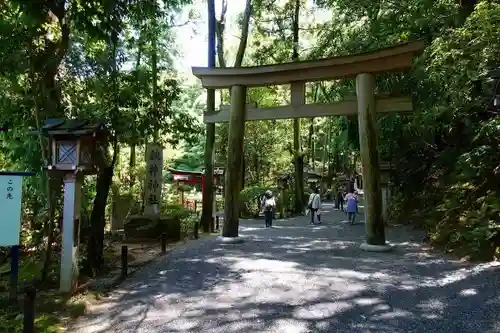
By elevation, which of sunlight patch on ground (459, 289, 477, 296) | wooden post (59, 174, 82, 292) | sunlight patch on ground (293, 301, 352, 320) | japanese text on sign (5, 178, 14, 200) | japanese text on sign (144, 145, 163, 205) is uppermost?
japanese text on sign (144, 145, 163, 205)

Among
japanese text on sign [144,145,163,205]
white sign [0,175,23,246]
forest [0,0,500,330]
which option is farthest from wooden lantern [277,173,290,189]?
white sign [0,175,23,246]

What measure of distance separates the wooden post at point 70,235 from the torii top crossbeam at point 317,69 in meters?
6.21

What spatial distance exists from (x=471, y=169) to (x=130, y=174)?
12.5 m

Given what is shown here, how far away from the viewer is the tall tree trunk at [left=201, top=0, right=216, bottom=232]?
15.1 meters

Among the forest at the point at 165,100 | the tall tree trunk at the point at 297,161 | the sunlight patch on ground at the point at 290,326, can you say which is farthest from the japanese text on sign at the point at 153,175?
the tall tree trunk at the point at 297,161

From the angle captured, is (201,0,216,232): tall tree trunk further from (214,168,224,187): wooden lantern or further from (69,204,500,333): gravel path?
(69,204,500,333): gravel path

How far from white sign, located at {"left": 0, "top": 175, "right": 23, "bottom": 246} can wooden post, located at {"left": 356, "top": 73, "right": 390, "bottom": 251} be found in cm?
707

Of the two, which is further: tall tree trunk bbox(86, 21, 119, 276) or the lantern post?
tall tree trunk bbox(86, 21, 119, 276)

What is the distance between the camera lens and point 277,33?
23.6 meters

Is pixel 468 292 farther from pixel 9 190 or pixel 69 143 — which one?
pixel 9 190

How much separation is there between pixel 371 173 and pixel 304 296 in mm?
4594

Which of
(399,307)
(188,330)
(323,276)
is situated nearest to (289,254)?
(323,276)

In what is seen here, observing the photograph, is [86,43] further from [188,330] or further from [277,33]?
[277,33]

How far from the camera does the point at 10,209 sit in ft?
18.7
